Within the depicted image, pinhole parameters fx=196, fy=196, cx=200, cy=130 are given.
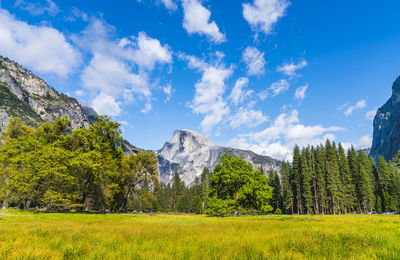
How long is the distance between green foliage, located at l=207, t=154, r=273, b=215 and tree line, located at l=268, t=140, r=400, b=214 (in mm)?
33814

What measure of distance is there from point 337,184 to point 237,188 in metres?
40.2

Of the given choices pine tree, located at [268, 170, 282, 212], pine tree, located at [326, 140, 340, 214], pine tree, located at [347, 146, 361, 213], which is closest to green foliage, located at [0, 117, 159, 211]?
pine tree, located at [326, 140, 340, 214]

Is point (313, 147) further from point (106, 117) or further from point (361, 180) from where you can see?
point (106, 117)

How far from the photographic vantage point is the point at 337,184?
5697cm

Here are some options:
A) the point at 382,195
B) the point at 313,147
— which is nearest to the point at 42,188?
the point at 313,147

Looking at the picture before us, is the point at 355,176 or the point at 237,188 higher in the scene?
the point at 355,176

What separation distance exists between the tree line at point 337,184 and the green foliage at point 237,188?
33814mm

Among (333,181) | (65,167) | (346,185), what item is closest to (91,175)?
(65,167)

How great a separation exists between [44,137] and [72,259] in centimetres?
3814

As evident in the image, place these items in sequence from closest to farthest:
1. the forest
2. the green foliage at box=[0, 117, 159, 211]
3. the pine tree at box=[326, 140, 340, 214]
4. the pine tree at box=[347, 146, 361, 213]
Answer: the green foliage at box=[0, 117, 159, 211] → the forest → the pine tree at box=[326, 140, 340, 214] → the pine tree at box=[347, 146, 361, 213]

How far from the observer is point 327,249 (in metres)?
4.42

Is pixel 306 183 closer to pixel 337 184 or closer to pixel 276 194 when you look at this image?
pixel 337 184

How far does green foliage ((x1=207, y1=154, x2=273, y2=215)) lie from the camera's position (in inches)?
1315

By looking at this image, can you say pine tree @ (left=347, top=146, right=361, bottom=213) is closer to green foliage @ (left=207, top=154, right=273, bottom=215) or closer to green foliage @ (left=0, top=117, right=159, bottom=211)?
green foliage @ (left=207, top=154, right=273, bottom=215)
